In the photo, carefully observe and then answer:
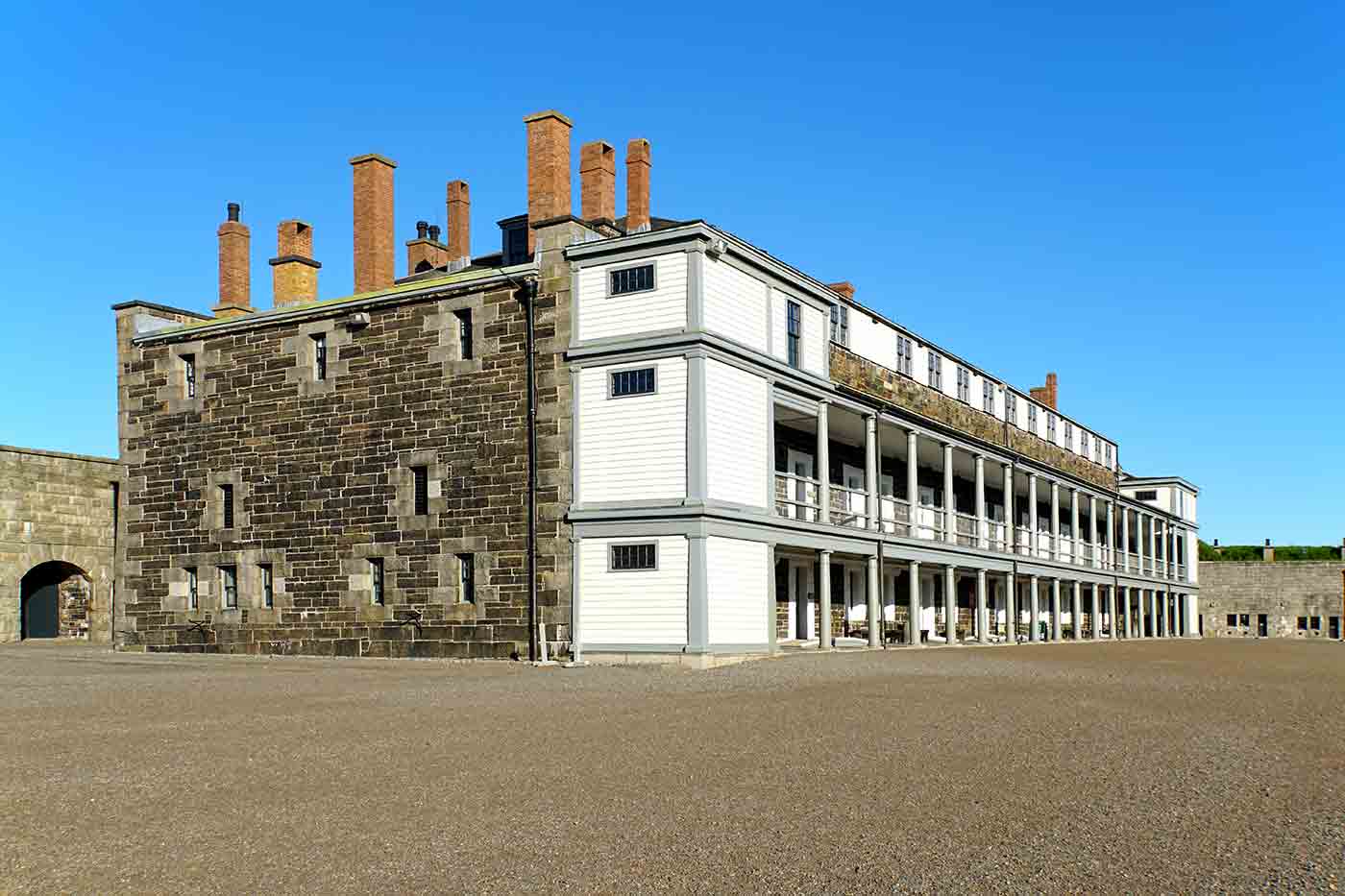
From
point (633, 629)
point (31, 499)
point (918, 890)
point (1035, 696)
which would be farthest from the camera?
point (31, 499)

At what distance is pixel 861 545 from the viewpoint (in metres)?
33.3

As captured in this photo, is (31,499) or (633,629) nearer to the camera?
(633,629)

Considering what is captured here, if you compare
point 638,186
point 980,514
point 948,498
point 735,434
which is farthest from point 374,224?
point 980,514

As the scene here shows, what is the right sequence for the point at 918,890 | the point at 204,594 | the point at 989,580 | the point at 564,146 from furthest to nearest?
1. the point at 989,580
2. the point at 204,594
3. the point at 564,146
4. the point at 918,890

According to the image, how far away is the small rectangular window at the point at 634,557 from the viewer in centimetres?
2661

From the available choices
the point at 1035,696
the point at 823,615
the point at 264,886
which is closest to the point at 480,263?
the point at 823,615

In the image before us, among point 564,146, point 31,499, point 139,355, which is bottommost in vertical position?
point 31,499

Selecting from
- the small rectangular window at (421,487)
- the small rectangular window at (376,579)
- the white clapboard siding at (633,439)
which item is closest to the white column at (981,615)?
the white clapboard siding at (633,439)

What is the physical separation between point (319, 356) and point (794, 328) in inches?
443

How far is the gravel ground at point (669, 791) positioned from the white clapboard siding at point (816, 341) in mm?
14390

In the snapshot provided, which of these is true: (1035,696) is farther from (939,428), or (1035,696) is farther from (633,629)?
(939,428)

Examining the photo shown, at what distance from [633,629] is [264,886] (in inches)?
785

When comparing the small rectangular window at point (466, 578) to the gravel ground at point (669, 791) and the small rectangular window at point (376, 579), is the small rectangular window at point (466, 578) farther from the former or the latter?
the gravel ground at point (669, 791)

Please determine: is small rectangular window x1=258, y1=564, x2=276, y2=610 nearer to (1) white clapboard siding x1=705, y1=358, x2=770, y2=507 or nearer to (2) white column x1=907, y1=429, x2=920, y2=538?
(1) white clapboard siding x1=705, y1=358, x2=770, y2=507
